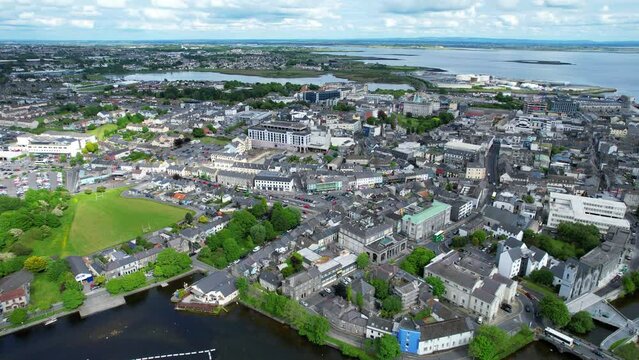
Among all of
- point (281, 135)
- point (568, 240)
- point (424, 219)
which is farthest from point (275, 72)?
point (568, 240)

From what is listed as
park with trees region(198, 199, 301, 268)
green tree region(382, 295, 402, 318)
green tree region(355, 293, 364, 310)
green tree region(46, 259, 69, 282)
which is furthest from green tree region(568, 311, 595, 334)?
green tree region(46, 259, 69, 282)

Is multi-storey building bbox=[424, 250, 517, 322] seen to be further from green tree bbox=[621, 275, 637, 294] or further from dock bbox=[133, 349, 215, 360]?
dock bbox=[133, 349, 215, 360]

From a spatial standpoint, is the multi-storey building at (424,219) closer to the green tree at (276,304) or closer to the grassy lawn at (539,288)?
the grassy lawn at (539,288)

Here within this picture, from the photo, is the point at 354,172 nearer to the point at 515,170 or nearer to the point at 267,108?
the point at 515,170

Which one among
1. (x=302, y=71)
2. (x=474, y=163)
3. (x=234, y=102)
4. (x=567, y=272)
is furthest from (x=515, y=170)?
(x=302, y=71)

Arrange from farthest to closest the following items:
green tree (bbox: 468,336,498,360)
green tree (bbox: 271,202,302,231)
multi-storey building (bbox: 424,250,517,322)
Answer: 1. green tree (bbox: 271,202,302,231)
2. multi-storey building (bbox: 424,250,517,322)
3. green tree (bbox: 468,336,498,360)

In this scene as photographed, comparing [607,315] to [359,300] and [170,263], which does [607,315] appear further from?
[170,263]

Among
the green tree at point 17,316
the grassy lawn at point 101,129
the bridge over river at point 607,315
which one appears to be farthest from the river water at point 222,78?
the green tree at point 17,316

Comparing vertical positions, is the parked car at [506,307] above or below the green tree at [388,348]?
below
